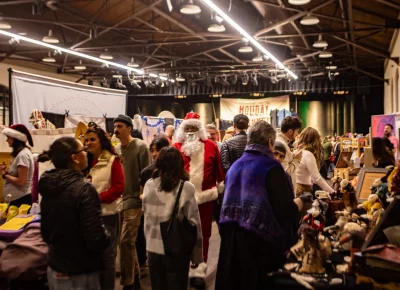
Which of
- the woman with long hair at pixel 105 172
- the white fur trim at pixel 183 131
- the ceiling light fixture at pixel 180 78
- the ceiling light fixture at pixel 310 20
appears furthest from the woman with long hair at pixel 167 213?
the ceiling light fixture at pixel 180 78

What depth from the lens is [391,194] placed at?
2697mm

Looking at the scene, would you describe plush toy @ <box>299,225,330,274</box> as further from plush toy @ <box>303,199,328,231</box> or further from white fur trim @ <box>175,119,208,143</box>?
white fur trim @ <box>175,119,208,143</box>

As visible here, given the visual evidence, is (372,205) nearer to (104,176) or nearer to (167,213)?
(167,213)

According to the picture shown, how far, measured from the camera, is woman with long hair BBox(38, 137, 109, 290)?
211cm

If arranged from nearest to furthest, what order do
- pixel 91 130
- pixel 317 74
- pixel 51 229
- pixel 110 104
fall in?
1. pixel 51 229
2. pixel 91 130
3. pixel 110 104
4. pixel 317 74

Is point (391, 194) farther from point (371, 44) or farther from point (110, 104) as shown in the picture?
point (371, 44)

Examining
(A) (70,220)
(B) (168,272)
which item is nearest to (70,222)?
(A) (70,220)

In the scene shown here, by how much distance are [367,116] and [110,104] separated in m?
13.2

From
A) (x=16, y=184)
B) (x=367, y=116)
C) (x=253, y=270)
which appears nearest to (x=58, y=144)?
(x=253, y=270)

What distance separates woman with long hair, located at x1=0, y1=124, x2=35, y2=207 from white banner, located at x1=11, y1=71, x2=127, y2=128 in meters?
1.00

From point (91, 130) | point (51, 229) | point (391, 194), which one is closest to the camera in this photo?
point (51, 229)

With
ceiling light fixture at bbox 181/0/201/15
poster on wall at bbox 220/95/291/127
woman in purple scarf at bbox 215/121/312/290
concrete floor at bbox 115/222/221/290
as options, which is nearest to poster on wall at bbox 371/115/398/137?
concrete floor at bbox 115/222/221/290

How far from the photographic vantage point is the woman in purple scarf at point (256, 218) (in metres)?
2.28

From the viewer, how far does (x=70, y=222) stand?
2115 mm
